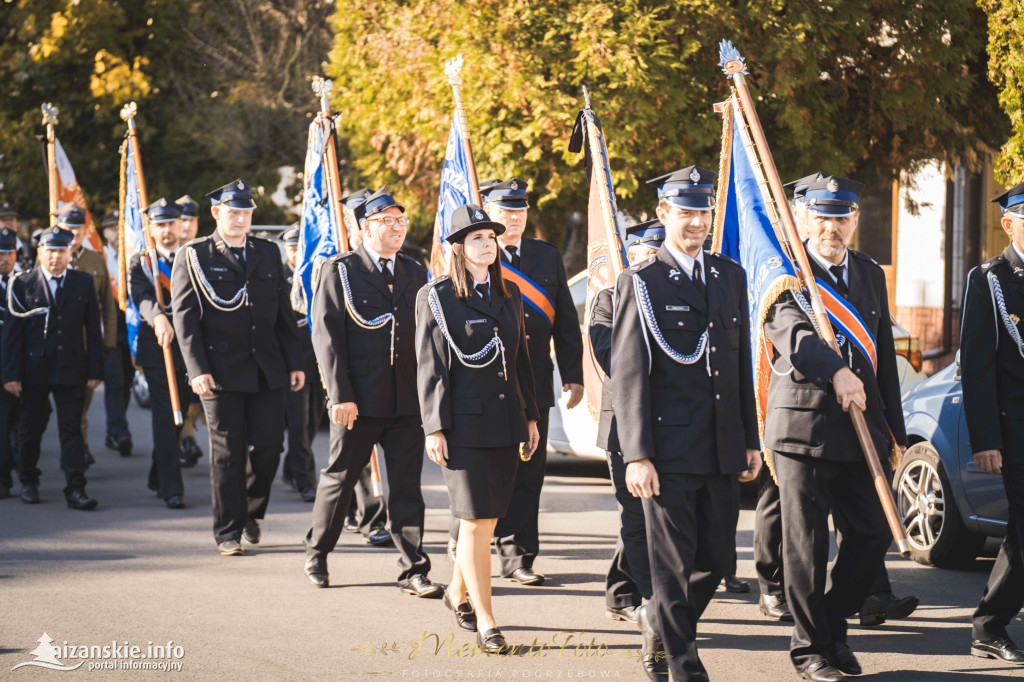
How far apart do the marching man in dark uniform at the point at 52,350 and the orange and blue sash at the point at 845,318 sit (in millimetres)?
6592

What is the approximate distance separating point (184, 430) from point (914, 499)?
7.60 m

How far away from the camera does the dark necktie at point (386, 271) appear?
24.6 feet

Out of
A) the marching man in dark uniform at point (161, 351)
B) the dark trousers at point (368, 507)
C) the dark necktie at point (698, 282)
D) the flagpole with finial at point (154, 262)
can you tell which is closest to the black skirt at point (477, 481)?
the dark necktie at point (698, 282)

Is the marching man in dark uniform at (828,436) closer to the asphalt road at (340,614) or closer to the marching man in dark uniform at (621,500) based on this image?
the asphalt road at (340,614)

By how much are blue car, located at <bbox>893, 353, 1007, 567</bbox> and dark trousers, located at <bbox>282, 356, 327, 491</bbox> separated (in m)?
4.77

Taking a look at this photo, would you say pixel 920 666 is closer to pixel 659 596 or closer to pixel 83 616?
pixel 659 596

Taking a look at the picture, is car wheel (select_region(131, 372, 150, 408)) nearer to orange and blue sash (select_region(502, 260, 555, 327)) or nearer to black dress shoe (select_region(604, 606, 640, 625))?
orange and blue sash (select_region(502, 260, 555, 327))

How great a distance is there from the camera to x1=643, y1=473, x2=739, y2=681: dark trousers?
17.0 ft

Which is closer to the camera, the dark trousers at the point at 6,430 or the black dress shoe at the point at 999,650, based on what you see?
the black dress shoe at the point at 999,650

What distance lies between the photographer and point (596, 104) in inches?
446

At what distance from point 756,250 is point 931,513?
2.64m

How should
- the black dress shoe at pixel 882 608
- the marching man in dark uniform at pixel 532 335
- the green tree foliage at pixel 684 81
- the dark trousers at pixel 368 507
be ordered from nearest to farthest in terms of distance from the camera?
the black dress shoe at pixel 882 608, the marching man in dark uniform at pixel 532 335, the dark trousers at pixel 368 507, the green tree foliage at pixel 684 81

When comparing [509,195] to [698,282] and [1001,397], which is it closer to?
[698,282]

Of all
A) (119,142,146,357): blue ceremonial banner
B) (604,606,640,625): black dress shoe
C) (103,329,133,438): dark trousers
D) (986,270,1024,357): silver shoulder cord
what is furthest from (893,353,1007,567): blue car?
(103,329,133,438): dark trousers
